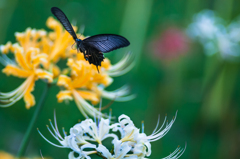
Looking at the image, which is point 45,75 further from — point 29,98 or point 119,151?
point 119,151

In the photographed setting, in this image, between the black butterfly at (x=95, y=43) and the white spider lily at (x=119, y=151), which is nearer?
the white spider lily at (x=119, y=151)

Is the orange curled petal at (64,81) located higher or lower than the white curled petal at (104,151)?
higher

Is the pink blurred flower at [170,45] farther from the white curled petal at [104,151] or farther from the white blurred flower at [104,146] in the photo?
the white curled petal at [104,151]

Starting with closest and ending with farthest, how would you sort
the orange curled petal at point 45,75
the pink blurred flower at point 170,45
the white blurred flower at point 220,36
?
the orange curled petal at point 45,75
the white blurred flower at point 220,36
the pink blurred flower at point 170,45

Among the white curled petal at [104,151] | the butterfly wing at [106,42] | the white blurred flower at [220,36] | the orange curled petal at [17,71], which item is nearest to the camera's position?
the white curled petal at [104,151]

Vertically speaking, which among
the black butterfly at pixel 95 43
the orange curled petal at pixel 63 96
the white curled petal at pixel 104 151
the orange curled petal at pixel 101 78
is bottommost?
the white curled petal at pixel 104 151

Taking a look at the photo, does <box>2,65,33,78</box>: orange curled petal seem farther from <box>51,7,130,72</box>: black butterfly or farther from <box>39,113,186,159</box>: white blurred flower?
<box>39,113,186,159</box>: white blurred flower

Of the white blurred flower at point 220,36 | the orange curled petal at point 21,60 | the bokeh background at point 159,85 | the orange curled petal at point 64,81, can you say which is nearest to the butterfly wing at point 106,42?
the orange curled petal at point 64,81

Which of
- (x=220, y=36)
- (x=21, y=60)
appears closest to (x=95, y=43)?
(x=21, y=60)
